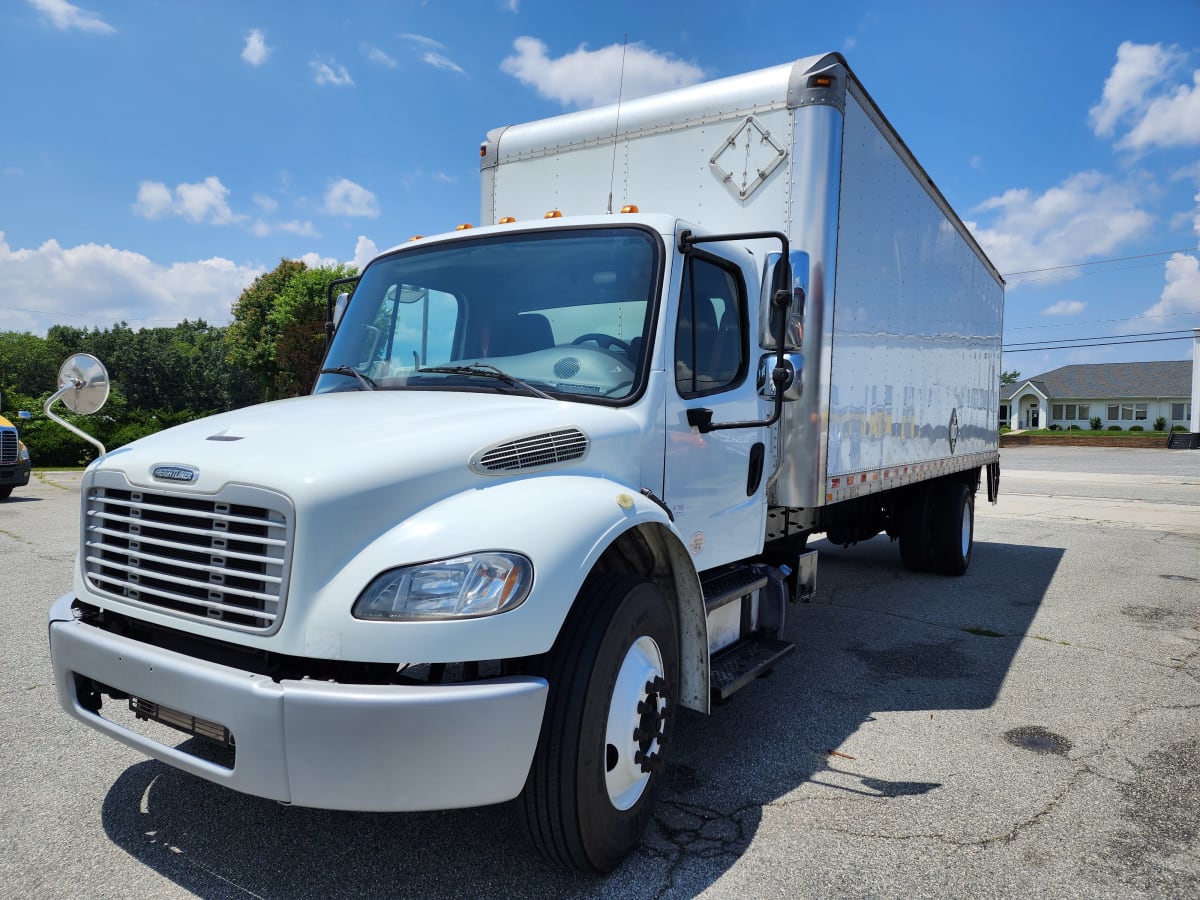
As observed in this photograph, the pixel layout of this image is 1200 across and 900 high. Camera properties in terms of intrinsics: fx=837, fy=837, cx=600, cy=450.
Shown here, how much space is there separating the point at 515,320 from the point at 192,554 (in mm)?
1643

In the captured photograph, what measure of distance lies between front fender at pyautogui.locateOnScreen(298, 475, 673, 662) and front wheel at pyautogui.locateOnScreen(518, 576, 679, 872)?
188 millimetres

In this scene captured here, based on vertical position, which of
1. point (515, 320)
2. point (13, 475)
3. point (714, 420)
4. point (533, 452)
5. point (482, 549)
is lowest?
point (13, 475)

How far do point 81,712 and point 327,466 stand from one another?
1.35 m

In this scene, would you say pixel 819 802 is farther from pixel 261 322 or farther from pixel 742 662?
pixel 261 322

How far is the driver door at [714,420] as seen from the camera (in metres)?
3.69

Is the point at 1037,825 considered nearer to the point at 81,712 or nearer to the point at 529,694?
the point at 529,694

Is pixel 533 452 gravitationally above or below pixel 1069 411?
below

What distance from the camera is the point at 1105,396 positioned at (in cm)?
7094

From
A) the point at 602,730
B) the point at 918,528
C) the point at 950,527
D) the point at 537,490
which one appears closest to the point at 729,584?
the point at 602,730

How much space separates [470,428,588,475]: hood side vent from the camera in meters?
2.86

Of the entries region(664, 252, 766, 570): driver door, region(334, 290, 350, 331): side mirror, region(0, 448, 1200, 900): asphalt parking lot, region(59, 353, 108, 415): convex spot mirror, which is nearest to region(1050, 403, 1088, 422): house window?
region(0, 448, 1200, 900): asphalt parking lot

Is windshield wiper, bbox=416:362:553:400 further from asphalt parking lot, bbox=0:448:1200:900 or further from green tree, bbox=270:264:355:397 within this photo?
green tree, bbox=270:264:355:397

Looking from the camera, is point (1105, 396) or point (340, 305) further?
point (1105, 396)

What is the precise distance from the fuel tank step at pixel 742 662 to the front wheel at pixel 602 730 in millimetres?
619
